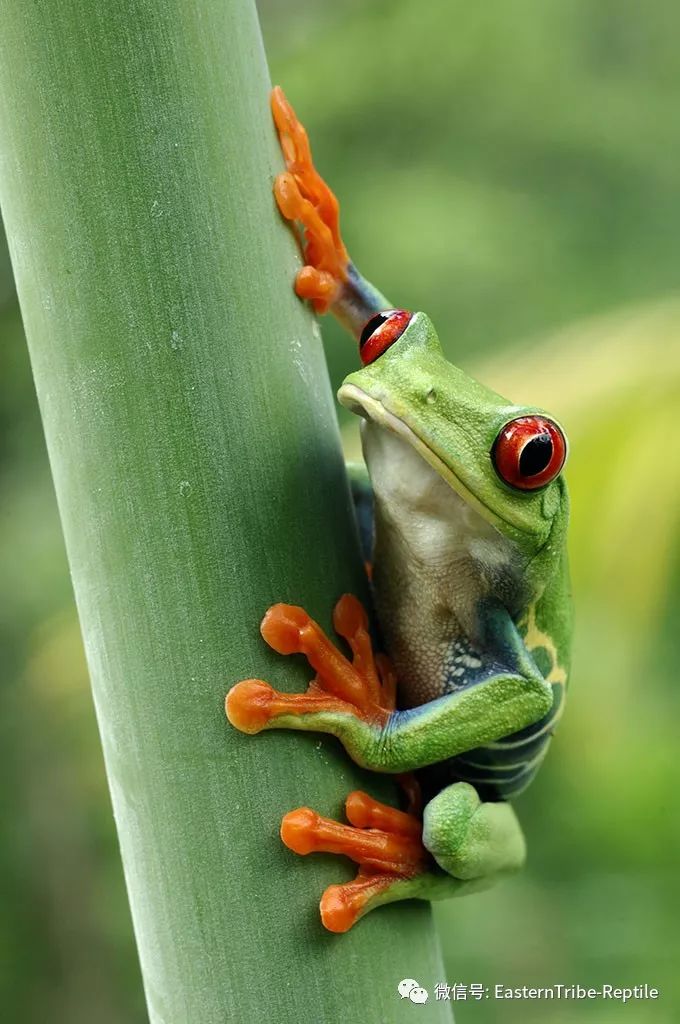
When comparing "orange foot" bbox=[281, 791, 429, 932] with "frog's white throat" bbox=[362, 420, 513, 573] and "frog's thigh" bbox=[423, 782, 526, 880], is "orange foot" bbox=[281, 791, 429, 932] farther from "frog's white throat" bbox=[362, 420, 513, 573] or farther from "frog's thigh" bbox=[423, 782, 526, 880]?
"frog's white throat" bbox=[362, 420, 513, 573]

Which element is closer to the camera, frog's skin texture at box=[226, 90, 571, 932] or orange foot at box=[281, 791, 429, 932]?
orange foot at box=[281, 791, 429, 932]

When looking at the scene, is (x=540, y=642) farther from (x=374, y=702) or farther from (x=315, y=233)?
(x=315, y=233)

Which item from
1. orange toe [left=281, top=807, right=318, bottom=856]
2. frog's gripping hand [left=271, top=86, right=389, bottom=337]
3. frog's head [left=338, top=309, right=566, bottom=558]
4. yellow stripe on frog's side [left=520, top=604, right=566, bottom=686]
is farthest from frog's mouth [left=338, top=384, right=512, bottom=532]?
orange toe [left=281, top=807, right=318, bottom=856]

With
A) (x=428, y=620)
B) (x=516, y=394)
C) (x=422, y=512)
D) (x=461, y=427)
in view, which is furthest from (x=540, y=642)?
(x=516, y=394)

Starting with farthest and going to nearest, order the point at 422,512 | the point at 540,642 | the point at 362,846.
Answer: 1. the point at 540,642
2. the point at 422,512
3. the point at 362,846

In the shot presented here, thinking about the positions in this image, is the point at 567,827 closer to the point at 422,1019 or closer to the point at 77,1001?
the point at 77,1001

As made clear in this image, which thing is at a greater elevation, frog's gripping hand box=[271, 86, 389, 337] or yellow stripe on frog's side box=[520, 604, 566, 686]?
frog's gripping hand box=[271, 86, 389, 337]

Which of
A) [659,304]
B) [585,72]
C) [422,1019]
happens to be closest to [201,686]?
[422,1019]
